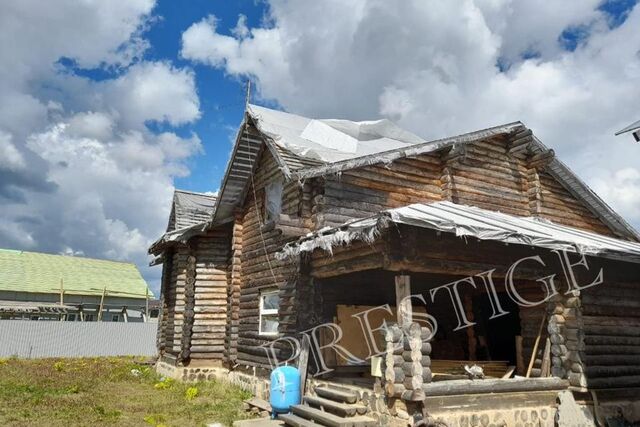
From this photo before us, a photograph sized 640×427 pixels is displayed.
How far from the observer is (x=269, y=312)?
1295 cm

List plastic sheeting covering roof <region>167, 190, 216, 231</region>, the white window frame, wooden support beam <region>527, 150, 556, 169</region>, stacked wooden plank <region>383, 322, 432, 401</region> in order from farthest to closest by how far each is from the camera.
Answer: plastic sheeting covering roof <region>167, 190, 216, 231</region> < wooden support beam <region>527, 150, 556, 169</region> < the white window frame < stacked wooden plank <region>383, 322, 432, 401</region>

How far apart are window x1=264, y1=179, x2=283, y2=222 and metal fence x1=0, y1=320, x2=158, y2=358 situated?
18605mm

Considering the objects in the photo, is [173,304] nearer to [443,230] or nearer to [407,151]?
[407,151]

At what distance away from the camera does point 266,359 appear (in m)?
12.6

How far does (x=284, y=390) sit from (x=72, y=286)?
3289cm

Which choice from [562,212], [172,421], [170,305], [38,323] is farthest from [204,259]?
[38,323]

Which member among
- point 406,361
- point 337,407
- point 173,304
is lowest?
point 337,407

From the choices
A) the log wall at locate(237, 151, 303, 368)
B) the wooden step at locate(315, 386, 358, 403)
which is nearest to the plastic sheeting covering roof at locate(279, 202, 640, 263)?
the wooden step at locate(315, 386, 358, 403)

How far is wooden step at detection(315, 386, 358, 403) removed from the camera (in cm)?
855

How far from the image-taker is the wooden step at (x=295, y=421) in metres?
8.51

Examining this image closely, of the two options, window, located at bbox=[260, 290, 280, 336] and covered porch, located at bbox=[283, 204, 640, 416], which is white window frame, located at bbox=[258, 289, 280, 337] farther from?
covered porch, located at bbox=[283, 204, 640, 416]

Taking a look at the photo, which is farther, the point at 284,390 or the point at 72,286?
the point at 72,286

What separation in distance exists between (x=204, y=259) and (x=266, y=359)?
16.3 ft

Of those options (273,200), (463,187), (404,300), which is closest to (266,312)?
(273,200)
